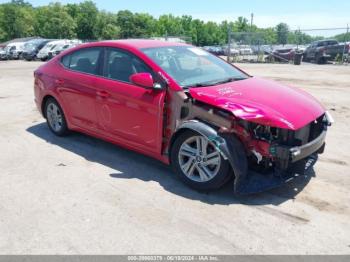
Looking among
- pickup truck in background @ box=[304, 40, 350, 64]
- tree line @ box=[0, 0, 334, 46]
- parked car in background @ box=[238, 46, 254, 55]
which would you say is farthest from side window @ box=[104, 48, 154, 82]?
tree line @ box=[0, 0, 334, 46]

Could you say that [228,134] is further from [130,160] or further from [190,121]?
[130,160]

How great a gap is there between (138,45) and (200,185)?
82.6 inches

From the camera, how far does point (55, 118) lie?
6340 mm

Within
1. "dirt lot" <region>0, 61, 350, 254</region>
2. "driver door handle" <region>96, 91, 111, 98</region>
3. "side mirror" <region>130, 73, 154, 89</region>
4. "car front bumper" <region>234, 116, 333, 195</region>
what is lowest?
"dirt lot" <region>0, 61, 350, 254</region>

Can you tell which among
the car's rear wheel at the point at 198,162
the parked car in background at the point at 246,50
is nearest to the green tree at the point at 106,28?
the parked car in background at the point at 246,50

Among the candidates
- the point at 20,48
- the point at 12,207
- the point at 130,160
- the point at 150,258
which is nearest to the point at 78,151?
the point at 130,160

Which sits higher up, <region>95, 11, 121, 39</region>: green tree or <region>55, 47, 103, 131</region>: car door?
<region>95, 11, 121, 39</region>: green tree

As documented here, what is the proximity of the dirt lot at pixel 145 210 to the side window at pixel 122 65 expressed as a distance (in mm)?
1182

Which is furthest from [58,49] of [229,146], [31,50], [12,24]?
[12,24]

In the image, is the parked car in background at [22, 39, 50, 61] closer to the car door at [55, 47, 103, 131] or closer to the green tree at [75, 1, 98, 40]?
the car door at [55, 47, 103, 131]

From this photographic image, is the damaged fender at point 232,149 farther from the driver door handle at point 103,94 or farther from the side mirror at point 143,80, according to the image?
the driver door handle at point 103,94

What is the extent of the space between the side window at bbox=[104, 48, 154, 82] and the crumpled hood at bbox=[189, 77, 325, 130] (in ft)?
2.90

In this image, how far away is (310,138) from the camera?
4191 millimetres

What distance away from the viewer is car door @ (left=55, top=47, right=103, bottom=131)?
17.5 ft
